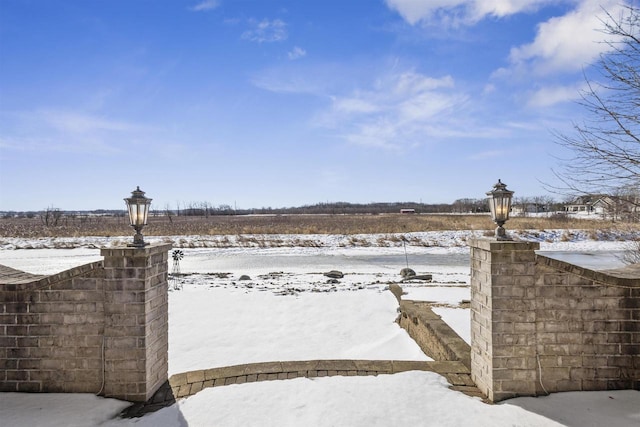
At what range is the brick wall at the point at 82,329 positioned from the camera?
3588 mm

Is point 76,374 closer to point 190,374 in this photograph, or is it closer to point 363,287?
point 190,374

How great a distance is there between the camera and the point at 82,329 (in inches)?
142

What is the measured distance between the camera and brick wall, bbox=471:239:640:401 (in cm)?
358

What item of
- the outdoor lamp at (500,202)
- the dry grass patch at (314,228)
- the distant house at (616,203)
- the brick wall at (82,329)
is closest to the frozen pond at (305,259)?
the dry grass patch at (314,228)

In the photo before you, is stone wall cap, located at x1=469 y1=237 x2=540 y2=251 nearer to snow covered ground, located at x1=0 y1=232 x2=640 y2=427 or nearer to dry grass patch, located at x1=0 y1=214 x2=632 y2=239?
snow covered ground, located at x1=0 y1=232 x2=640 y2=427

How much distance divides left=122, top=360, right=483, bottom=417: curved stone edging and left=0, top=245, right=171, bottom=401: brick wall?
14.7 inches

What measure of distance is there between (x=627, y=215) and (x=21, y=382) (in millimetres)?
9172

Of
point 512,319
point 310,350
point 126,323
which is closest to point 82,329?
point 126,323

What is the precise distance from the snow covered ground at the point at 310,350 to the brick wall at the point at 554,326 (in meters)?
0.17

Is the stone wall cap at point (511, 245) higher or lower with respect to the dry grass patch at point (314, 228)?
higher

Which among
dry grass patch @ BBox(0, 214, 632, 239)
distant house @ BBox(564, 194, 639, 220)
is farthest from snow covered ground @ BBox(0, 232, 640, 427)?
dry grass patch @ BBox(0, 214, 632, 239)

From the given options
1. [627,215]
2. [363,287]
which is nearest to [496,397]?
[627,215]

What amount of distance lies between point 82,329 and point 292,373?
2.16 meters

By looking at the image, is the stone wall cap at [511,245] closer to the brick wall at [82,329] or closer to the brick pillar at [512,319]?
the brick pillar at [512,319]
